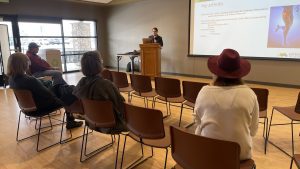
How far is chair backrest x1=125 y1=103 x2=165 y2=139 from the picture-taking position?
66.7 inches

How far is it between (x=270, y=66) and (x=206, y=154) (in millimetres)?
5325

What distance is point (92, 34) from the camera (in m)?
9.44

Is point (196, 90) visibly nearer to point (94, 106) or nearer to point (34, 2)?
point (94, 106)

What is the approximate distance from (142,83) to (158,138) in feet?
5.61

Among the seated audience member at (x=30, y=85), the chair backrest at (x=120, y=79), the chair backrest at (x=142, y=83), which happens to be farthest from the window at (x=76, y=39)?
the seated audience member at (x=30, y=85)

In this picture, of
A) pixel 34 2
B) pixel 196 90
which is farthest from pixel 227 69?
pixel 34 2

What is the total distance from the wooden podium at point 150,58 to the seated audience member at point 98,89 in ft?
13.4

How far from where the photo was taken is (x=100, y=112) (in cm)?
206

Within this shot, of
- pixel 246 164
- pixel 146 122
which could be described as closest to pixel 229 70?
pixel 246 164

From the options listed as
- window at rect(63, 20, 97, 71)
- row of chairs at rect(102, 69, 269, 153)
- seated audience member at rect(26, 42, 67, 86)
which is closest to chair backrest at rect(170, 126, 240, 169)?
row of chairs at rect(102, 69, 269, 153)

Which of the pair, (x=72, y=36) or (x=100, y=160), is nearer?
(x=100, y=160)

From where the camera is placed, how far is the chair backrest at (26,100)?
Answer: 2.48 metres

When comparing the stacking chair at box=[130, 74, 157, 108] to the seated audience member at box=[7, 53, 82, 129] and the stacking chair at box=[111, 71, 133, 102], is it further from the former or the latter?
the seated audience member at box=[7, 53, 82, 129]

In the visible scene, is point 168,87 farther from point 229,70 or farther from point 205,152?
point 205,152
